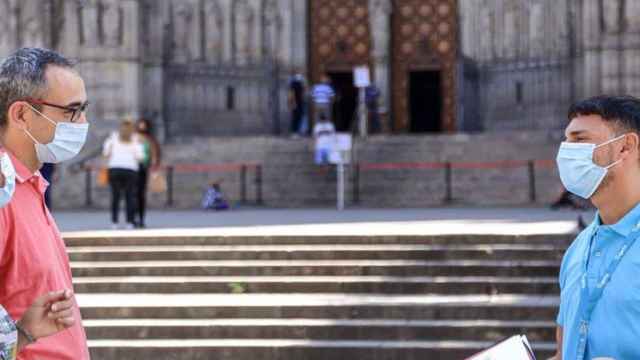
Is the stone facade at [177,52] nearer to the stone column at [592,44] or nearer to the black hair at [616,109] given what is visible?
the stone column at [592,44]

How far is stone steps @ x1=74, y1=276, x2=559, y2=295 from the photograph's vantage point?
11.9 metres

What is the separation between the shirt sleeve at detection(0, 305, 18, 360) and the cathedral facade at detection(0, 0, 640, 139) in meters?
22.7

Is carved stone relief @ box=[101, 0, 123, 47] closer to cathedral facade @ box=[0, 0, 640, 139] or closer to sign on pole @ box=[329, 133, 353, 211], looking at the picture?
cathedral facade @ box=[0, 0, 640, 139]

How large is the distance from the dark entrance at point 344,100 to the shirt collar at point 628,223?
1039 inches

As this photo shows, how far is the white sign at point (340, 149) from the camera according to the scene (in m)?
22.1

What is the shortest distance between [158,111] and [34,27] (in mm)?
3276

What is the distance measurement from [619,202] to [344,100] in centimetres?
2793

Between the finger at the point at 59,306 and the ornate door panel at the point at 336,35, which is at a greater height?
the ornate door panel at the point at 336,35

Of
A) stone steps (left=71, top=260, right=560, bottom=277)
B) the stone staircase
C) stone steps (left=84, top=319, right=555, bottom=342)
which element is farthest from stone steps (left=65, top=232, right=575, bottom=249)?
stone steps (left=84, top=319, right=555, bottom=342)

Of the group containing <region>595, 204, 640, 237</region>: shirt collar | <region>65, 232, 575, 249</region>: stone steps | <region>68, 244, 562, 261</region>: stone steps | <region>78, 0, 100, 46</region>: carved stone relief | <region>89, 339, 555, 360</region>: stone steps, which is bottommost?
<region>89, 339, 555, 360</region>: stone steps

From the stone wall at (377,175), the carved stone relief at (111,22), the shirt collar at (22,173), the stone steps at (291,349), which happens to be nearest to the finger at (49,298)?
the shirt collar at (22,173)

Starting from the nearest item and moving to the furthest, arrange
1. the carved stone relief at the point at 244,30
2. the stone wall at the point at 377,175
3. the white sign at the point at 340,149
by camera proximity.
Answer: the white sign at the point at 340,149, the stone wall at the point at 377,175, the carved stone relief at the point at 244,30

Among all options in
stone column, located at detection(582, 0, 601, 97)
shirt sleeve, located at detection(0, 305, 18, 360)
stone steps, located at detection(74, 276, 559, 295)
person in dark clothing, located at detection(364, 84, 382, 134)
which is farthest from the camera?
person in dark clothing, located at detection(364, 84, 382, 134)

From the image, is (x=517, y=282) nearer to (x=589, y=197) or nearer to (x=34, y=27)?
(x=589, y=197)
